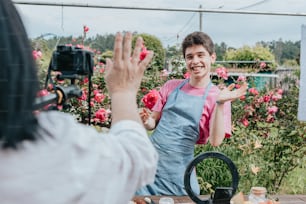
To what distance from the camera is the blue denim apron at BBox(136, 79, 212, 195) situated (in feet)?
6.97

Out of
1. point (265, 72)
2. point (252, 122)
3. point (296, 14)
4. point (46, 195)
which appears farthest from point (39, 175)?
point (265, 72)

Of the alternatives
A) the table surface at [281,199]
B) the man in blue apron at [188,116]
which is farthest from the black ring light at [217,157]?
the man in blue apron at [188,116]

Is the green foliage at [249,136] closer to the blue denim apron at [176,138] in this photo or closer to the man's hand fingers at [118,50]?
the blue denim apron at [176,138]

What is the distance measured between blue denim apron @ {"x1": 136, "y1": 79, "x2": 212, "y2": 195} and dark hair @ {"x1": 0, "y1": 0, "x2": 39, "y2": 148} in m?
1.53

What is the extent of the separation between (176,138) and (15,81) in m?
1.61

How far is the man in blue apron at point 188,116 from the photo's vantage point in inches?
83.0

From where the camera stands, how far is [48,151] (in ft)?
2.08

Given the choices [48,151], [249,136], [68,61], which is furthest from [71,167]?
[249,136]

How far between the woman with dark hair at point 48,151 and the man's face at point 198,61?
57.6 inches

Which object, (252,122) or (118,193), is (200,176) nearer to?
Answer: (252,122)

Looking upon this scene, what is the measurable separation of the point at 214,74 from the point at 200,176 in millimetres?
654

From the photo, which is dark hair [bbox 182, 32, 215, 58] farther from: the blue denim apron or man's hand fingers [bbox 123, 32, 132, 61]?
man's hand fingers [bbox 123, 32, 132, 61]

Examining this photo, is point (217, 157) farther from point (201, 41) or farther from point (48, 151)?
point (48, 151)

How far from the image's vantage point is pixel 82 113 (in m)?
2.94
